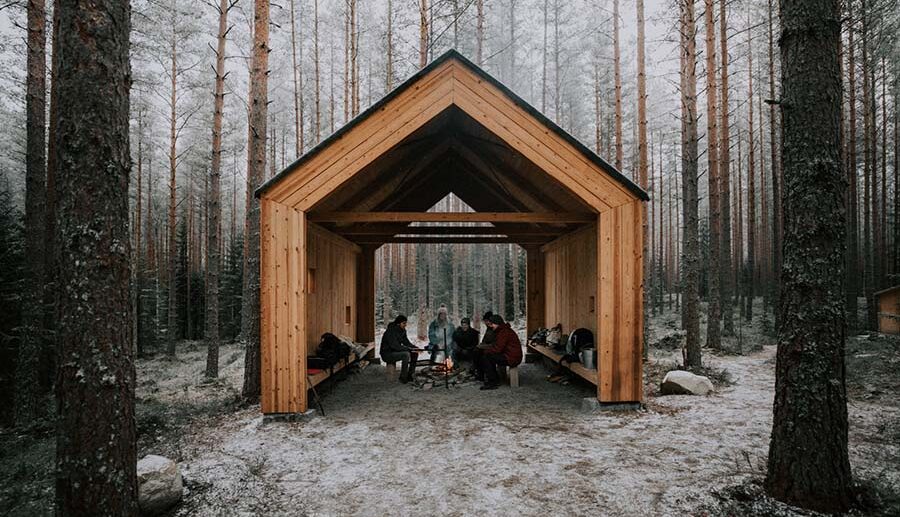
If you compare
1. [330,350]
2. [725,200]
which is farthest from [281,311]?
[725,200]

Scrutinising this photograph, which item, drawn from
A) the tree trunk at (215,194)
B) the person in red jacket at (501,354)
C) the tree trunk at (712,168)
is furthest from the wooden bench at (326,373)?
the tree trunk at (712,168)

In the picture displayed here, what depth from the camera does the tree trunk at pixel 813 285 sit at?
11.8 feet

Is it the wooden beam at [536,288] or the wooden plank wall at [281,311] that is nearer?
the wooden plank wall at [281,311]

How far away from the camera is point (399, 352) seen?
9516 millimetres

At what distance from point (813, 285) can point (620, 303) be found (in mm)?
3011

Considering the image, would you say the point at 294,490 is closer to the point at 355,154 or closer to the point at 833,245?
the point at 355,154

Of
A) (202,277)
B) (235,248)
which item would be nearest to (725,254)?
(235,248)

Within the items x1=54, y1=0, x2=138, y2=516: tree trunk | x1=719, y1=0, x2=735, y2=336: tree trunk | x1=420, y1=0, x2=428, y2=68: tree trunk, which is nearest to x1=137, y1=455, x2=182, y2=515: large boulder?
x1=54, y1=0, x2=138, y2=516: tree trunk

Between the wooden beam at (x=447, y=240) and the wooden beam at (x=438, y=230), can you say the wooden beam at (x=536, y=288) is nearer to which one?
the wooden beam at (x=447, y=240)

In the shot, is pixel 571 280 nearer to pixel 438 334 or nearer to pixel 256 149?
pixel 438 334

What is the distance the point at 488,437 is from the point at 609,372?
2129mm

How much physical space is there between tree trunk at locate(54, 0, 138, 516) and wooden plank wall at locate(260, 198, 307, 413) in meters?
3.26

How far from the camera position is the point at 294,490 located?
425 cm

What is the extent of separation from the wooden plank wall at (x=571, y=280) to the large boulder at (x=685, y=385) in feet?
4.98
